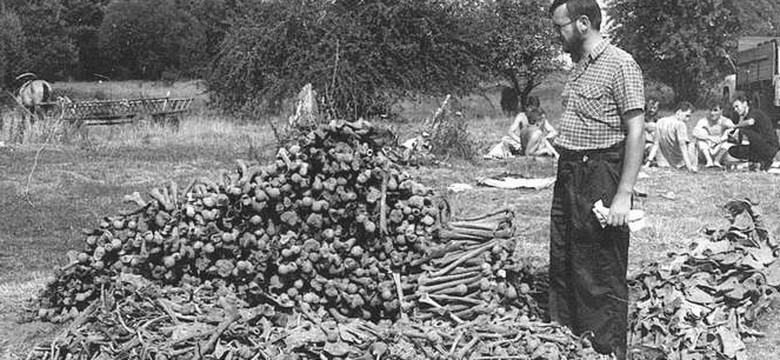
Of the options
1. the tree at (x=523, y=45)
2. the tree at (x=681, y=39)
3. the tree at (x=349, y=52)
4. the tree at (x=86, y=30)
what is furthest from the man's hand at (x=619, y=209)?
the tree at (x=86, y=30)

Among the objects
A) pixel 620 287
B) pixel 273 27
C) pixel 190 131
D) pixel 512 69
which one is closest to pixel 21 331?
Answer: pixel 620 287

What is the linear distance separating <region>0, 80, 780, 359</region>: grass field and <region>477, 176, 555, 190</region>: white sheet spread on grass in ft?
1.15

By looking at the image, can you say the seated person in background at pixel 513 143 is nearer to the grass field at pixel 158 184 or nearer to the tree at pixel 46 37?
the grass field at pixel 158 184

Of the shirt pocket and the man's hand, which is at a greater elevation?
the shirt pocket

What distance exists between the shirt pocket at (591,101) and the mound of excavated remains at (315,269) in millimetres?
689

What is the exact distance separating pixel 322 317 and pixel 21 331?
172cm

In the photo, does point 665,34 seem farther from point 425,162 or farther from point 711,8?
point 425,162

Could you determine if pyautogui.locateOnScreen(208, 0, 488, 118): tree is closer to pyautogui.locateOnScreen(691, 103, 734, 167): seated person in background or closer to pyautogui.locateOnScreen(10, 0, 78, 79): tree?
pyautogui.locateOnScreen(691, 103, 734, 167): seated person in background

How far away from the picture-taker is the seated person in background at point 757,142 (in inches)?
561

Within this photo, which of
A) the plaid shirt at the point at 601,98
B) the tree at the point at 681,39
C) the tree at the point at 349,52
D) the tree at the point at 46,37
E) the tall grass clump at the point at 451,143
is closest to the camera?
the plaid shirt at the point at 601,98

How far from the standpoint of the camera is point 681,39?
4009 cm

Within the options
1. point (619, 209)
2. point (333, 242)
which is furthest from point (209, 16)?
point (619, 209)

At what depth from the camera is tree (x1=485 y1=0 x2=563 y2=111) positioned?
121ft

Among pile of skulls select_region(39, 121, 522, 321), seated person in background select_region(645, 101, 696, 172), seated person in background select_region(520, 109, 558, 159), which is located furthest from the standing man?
seated person in background select_region(520, 109, 558, 159)
